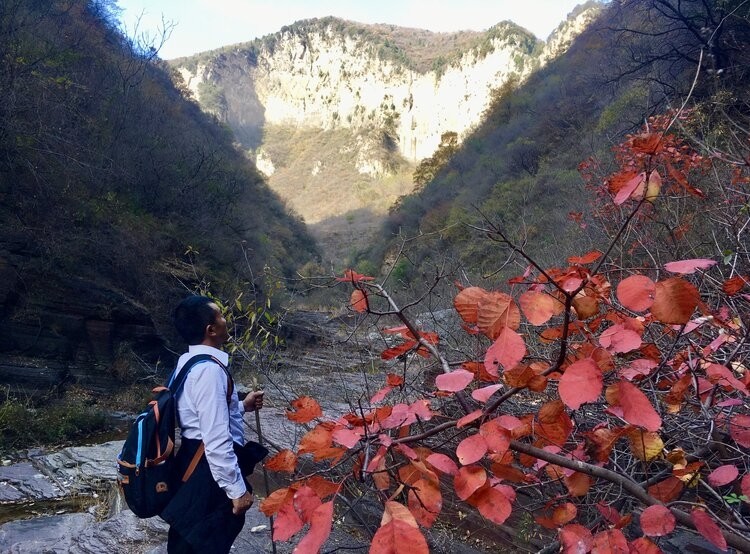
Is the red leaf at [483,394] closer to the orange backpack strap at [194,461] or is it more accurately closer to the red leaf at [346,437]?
the red leaf at [346,437]

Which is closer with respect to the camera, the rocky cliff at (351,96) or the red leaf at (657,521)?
the red leaf at (657,521)

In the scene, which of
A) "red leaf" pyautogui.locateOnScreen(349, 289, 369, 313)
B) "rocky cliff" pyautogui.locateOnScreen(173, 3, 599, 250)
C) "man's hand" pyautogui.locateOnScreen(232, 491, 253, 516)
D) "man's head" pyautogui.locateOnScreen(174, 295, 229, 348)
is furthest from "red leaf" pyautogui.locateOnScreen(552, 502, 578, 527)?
"rocky cliff" pyautogui.locateOnScreen(173, 3, 599, 250)

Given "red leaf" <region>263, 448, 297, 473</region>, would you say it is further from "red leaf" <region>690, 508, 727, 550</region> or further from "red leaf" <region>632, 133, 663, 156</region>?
"red leaf" <region>632, 133, 663, 156</region>

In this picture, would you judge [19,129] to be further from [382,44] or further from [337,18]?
[337,18]

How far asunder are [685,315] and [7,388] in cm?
1016

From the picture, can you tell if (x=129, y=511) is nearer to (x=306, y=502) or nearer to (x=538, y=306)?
(x=306, y=502)

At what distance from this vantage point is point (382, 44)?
292 feet

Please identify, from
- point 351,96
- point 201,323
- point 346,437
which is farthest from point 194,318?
point 351,96

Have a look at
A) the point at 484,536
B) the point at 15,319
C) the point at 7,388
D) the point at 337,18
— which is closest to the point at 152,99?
the point at 15,319

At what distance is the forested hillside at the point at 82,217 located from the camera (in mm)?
9562

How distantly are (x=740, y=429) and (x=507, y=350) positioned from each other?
0.90 metres

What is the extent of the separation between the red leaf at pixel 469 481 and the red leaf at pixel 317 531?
25 cm

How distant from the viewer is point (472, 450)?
3.18 ft

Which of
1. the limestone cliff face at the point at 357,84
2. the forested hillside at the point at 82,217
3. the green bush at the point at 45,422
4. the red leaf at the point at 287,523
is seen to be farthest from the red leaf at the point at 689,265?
the limestone cliff face at the point at 357,84
